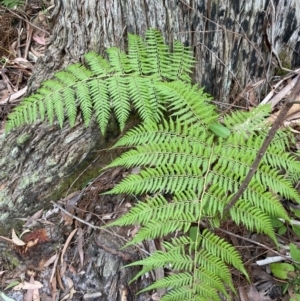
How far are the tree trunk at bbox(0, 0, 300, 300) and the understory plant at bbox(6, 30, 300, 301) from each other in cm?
10

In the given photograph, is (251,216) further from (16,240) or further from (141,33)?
(16,240)

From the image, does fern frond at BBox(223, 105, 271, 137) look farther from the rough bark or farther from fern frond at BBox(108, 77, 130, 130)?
fern frond at BBox(108, 77, 130, 130)

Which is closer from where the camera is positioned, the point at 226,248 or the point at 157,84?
the point at 226,248

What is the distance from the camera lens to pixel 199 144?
221 cm

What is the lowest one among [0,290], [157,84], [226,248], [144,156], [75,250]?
[0,290]

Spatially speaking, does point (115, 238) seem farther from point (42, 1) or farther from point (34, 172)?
point (42, 1)

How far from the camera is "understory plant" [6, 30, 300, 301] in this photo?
78.7 inches

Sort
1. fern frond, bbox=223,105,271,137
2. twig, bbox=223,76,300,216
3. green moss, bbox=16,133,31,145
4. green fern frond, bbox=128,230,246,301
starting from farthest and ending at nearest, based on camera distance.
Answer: green moss, bbox=16,133,31,145
fern frond, bbox=223,105,271,137
green fern frond, bbox=128,230,246,301
twig, bbox=223,76,300,216

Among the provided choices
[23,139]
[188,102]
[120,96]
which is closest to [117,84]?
[120,96]

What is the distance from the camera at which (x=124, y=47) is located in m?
2.44

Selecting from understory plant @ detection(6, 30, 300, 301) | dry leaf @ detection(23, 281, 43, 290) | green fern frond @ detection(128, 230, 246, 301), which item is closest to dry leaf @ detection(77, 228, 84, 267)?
dry leaf @ detection(23, 281, 43, 290)

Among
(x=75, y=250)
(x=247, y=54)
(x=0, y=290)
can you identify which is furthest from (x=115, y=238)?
(x=247, y=54)

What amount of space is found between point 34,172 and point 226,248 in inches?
50.6

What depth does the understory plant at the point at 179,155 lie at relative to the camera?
200cm
